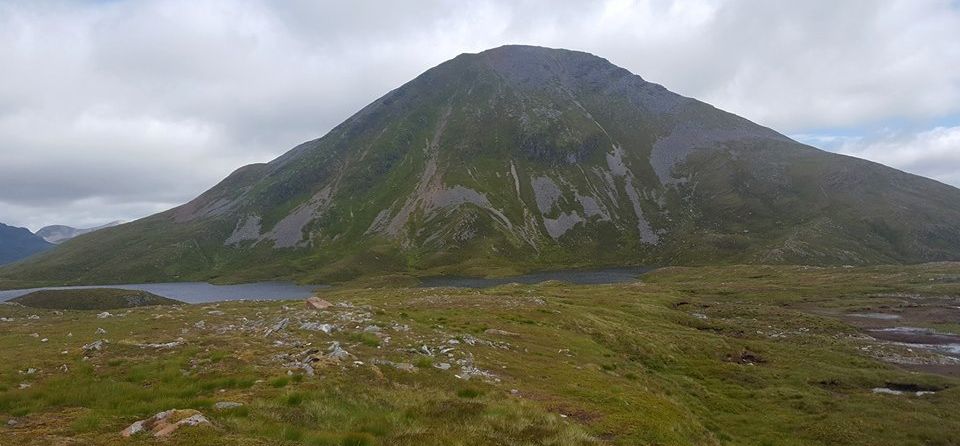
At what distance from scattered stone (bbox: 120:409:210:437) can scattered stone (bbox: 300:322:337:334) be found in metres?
15.9

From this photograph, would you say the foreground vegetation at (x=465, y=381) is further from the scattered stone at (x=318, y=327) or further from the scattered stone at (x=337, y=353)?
the scattered stone at (x=318, y=327)

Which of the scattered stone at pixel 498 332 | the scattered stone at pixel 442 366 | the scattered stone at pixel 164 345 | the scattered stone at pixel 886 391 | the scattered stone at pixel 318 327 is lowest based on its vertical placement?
the scattered stone at pixel 886 391

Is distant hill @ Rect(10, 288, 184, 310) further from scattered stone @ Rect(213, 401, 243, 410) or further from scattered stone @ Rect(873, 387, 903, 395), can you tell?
scattered stone @ Rect(873, 387, 903, 395)

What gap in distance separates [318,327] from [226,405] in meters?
15.7

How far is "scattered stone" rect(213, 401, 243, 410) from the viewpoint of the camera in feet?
48.4

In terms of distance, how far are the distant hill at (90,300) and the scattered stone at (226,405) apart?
10795cm

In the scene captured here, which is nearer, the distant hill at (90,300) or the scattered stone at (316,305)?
the scattered stone at (316,305)

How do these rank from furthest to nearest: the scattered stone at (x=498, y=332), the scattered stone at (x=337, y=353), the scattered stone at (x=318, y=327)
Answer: the scattered stone at (x=498, y=332)
the scattered stone at (x=318, y=327)
the scattered stone at (x=337, y=353)

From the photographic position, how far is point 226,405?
1496 centimetres

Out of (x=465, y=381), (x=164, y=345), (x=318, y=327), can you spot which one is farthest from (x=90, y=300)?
(x=465, y=381)

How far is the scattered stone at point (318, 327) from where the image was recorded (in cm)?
2977

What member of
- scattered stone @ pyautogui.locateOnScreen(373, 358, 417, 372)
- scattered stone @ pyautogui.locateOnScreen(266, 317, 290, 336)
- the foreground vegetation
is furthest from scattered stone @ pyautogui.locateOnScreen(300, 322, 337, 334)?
scattered stone @ pyautogui.locateOnScreen(373, 358, 417, 372)

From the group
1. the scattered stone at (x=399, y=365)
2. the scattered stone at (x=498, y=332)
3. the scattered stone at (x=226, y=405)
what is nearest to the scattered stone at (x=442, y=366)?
the scattered stone at (x=399, y=365)

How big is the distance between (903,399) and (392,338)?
34525mm
